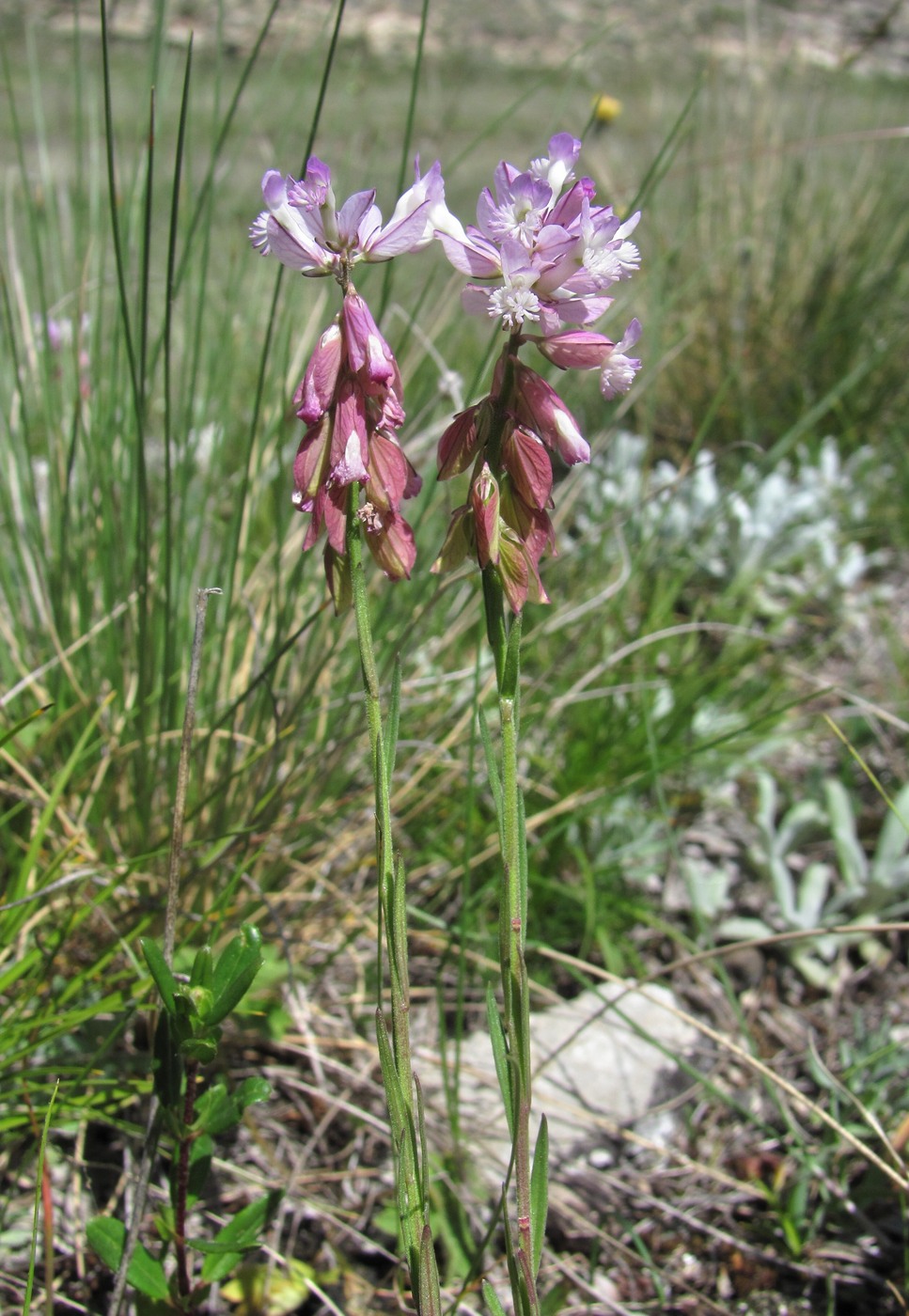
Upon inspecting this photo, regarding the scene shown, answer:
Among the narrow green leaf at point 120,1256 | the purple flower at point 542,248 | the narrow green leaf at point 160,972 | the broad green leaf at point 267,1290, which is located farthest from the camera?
the broad green leaf at point 267,1290

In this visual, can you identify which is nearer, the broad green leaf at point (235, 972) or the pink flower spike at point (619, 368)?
the pink flower spike at point (619, 368)

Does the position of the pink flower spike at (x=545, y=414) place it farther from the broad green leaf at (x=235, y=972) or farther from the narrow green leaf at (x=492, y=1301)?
the narrow green leaf at (x=492, y=1301)

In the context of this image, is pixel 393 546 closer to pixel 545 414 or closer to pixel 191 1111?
pixel 545 414

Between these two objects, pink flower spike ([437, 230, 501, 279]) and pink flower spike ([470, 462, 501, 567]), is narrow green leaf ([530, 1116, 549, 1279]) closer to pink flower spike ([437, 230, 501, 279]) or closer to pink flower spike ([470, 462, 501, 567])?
pink flower spike ([470, 462, 501, 567])

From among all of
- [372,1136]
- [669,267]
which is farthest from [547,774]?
[669,267]

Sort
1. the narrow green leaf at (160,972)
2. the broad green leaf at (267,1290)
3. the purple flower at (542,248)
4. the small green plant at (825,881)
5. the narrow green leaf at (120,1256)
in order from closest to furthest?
the purple flower at (542,248), the narrow green leaf at (160,972), the narrow green leaf at (120,1256), the broad green leaf at (267,1290), the small green plant at (825,881)

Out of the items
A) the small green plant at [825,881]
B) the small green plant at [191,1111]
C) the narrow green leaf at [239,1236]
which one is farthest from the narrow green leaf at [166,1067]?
the small green plant at [825,881]

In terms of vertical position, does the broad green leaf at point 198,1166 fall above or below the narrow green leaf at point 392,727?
below
